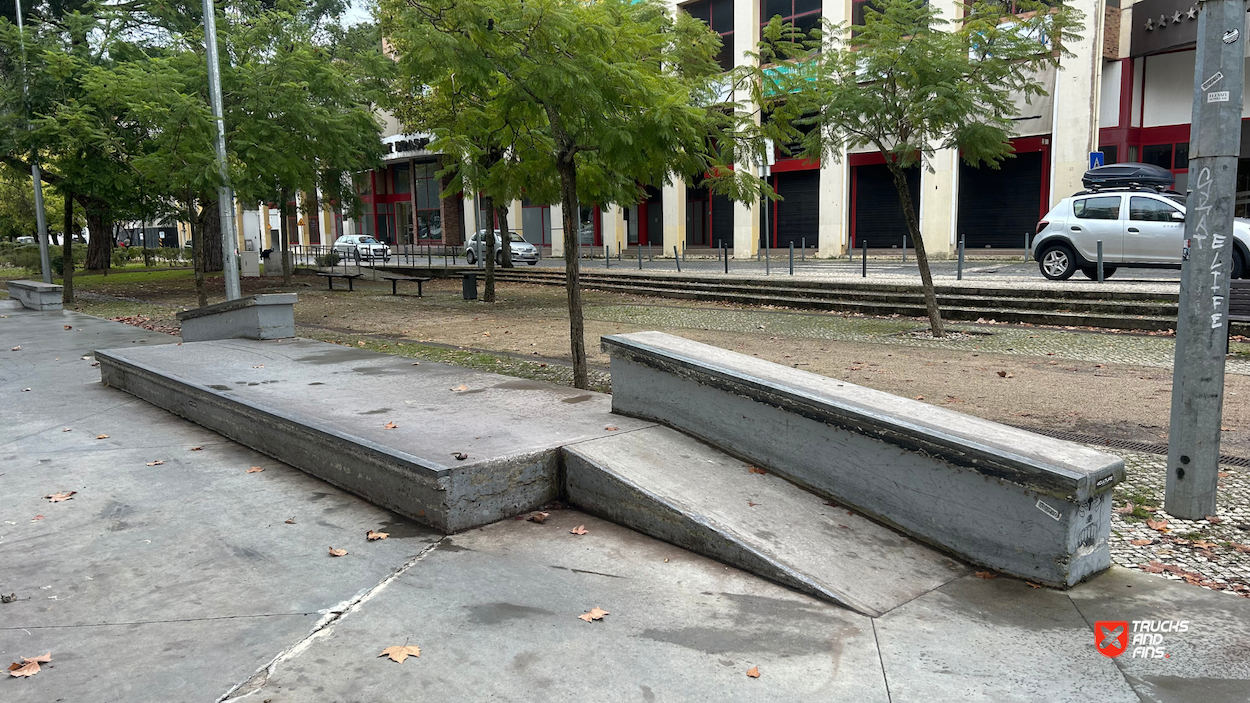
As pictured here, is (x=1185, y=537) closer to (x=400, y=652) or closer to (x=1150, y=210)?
(x=400, y=652)

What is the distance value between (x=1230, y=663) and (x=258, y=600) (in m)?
4.25

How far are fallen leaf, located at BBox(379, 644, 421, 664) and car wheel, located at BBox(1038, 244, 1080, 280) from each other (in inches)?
701

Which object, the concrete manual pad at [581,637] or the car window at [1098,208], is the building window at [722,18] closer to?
the car window at [1098,208]

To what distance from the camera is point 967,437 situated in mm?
4664

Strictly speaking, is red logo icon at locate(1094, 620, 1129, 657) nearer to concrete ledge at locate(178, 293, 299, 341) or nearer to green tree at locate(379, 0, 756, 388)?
green tree at locate(379, 0, 756, 388)

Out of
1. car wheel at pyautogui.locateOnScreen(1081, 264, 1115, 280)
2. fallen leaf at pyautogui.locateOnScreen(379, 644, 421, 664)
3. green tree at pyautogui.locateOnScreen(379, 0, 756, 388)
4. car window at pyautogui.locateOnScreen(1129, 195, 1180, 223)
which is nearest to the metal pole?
green tree at pyautogui.locateOnScreen(379, 0, 756, 388)

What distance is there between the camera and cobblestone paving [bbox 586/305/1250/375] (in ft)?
38.2

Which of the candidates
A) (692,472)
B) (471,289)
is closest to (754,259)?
(471,289)

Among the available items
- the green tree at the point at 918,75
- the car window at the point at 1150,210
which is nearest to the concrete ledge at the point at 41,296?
the green tree at the point at 918,75

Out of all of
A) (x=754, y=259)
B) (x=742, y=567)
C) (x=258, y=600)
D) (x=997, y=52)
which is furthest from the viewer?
(x=754, y=259)

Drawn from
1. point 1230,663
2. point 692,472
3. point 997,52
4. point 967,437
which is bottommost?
point 1230,663

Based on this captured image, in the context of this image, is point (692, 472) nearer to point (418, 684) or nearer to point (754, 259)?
point (418, 684)

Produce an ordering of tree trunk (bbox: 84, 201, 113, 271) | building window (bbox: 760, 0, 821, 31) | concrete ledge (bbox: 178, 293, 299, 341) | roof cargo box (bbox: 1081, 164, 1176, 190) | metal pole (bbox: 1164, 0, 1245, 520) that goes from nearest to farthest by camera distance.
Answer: metal pole (bbox: 1164, 0, 1245, 520)
concrete ledge (bbox: 178, 293, 299, 341)
roof cargo box (bbox: 1081, 164, 1176, 190)
building window (bbox: 760, 0, 821, 31)
tree trunk (bbox: 84, 201, 113, 271)

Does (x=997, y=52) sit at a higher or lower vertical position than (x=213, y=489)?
higher
